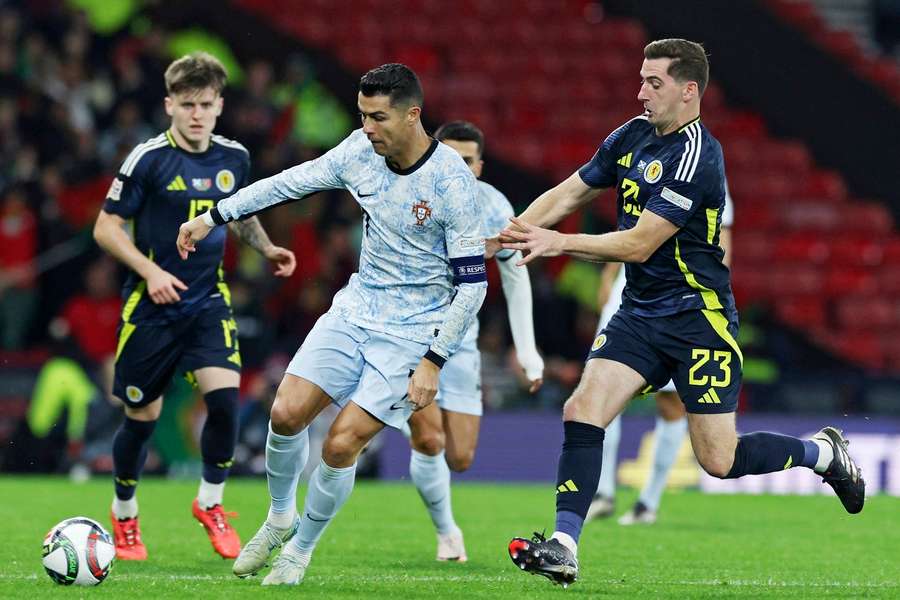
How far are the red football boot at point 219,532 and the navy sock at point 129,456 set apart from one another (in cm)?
39

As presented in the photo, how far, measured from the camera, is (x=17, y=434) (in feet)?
46.1

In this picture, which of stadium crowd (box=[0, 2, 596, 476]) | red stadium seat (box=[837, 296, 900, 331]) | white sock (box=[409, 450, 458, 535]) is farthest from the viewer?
red stadium seat (box=[837, 296, 900, 331])

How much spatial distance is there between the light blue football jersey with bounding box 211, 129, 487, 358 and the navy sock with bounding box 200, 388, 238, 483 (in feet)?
4.73

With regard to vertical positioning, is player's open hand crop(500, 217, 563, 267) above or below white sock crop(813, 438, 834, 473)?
above

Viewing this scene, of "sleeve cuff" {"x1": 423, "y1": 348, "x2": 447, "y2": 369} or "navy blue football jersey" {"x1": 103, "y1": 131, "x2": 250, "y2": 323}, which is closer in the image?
"sleeve cuff" {"x1": 423, "y1": 348, "x2": 447, "y2": 369}

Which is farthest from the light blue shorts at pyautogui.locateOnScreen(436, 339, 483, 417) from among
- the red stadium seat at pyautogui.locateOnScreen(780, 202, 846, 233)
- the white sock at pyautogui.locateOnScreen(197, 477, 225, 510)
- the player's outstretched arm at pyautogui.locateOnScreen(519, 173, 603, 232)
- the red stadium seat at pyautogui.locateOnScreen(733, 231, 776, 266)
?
the red stadium seat at pyautogui.locateOnScreen(780, 202, 846, 233)

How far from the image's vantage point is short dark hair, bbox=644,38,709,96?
6645mm

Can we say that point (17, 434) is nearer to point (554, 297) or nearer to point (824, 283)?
point (554, 297)

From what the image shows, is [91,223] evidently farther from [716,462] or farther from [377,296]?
[716,462]

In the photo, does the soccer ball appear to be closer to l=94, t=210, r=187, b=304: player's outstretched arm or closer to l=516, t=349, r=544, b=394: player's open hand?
l=94, t=210, r=187, b=304: player's outstretched arm

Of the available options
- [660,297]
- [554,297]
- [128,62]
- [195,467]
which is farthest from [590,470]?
[128,62]

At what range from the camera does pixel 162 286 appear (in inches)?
306

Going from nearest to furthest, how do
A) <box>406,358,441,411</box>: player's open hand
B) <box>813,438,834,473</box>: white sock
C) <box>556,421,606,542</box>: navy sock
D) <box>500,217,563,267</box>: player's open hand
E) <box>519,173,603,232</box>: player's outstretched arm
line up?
<box>500,217,563,267</box>: player's open hand → <box>406,358,441,411</box>: player's open hand → <box>556,421,606,542</box>: navy sock → <box>519,173,603,232</box>: player's outstretched arm → <box>813,438,834,473</box>: white sock

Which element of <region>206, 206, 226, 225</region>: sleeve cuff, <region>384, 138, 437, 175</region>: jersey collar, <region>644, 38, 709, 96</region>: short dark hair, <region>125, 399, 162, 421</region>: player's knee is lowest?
<region>125, 399, 162, 421</region>: player's knee
